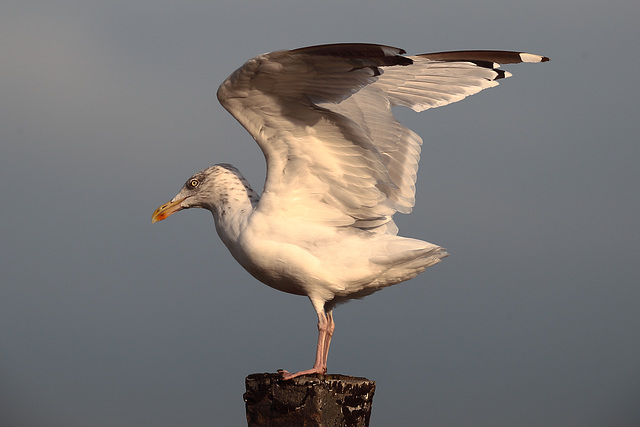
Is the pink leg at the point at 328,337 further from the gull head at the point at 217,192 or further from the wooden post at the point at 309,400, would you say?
the gull head at the point at 217,192

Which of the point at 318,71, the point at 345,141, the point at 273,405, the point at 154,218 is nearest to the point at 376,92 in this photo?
the point at 345,141

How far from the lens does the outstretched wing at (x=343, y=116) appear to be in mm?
6070

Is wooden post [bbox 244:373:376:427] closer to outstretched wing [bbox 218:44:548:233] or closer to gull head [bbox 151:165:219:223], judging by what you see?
outstretched wing [bbox 218:44:548:233]

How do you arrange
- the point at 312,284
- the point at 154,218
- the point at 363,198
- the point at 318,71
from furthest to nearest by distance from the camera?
the point at 154,218 < the point at 363,198 < the point at 312,284 < the point at 318,71

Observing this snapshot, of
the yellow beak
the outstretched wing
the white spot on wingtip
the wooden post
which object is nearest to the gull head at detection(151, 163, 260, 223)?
the yellow beak

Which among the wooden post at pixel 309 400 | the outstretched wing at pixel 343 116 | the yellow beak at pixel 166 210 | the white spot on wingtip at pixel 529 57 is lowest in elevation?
the wooden post at pixel 309 400

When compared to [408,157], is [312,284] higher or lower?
lower

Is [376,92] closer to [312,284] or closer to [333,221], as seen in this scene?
[333,221]

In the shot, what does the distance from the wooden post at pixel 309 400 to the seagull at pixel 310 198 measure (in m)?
0.16

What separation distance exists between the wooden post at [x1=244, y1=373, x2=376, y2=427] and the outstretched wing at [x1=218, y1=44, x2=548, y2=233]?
153cm

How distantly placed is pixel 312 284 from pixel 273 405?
1073 millimetres

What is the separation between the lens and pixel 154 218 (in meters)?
7.66

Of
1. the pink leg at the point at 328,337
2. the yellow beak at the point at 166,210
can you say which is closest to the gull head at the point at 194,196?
the yellow beak at the point at 166,210

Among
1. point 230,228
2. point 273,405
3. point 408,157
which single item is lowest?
point 273,405
